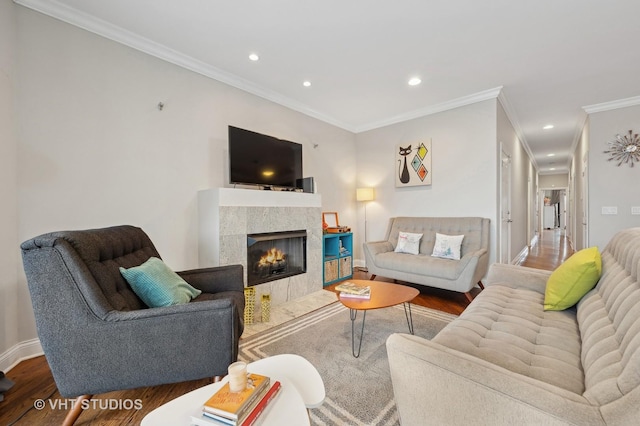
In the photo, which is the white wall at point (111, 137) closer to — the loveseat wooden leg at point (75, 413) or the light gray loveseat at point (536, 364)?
the loveseat wooden leg at point (75, 413)

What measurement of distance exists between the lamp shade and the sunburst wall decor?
3302 mm

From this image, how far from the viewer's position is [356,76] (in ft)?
10.2

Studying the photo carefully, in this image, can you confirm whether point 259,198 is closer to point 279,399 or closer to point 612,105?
point 279,399

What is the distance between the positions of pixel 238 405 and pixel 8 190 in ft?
7.35

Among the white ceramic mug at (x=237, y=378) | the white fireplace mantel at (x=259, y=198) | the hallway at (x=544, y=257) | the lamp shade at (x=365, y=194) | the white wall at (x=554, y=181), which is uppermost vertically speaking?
the white wall at (x=554, y=181)

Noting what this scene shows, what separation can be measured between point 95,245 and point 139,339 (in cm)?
61

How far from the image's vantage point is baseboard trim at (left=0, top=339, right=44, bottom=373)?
71.2 inches

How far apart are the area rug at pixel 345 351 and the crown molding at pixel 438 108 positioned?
278 centimetres

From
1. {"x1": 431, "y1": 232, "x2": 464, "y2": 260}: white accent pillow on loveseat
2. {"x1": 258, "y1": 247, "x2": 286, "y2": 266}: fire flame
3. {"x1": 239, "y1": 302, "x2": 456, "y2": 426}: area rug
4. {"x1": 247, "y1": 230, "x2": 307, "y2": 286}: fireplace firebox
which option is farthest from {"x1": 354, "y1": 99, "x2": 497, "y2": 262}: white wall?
Result: {"x1": 258, "y1": 247, "x2": 286, "y2": 266}: fire flame

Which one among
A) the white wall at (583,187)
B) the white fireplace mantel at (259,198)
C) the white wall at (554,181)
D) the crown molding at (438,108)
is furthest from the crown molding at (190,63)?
the white wall at (554,181)

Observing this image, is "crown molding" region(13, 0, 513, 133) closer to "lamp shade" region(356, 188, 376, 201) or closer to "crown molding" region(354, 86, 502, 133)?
"crown molding" region(354, 86, 502, 133)

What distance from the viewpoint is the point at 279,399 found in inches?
36.0

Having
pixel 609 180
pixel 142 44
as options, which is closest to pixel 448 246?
pixel 609 180

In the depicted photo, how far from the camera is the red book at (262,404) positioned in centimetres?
79
